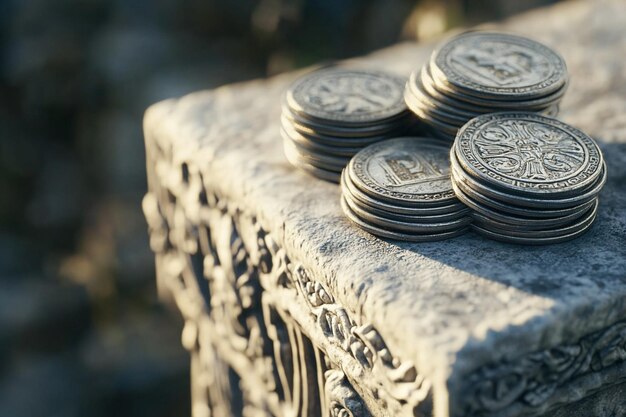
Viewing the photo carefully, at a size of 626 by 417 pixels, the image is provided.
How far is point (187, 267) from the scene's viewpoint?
8.19 feet

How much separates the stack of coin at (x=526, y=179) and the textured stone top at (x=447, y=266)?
0.05 metres

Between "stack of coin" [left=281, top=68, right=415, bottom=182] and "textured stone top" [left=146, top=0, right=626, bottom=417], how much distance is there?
7 centimetres

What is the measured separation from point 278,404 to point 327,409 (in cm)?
33

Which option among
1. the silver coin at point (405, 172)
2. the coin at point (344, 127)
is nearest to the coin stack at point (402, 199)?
the silver coin at point (405, 172)

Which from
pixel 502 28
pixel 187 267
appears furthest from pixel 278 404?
pixel 502 28

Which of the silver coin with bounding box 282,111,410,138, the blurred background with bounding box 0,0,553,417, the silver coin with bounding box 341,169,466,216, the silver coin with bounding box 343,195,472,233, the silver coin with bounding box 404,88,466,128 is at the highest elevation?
the silver coin with bounding box 404,88,466,128

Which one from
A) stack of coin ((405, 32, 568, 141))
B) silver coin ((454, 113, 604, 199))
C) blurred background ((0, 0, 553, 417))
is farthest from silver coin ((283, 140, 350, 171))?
blurred background ((0, 0, 553, 417))

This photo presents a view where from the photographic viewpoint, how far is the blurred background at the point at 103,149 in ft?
13.7

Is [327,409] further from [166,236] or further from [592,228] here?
[166,236]

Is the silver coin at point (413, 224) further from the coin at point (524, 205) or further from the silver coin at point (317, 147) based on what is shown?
the silver coin at point (317, 147)

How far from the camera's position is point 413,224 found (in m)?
1.70

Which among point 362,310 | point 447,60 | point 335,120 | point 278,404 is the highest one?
point 447,60

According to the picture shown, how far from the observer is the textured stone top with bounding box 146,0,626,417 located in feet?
4.70

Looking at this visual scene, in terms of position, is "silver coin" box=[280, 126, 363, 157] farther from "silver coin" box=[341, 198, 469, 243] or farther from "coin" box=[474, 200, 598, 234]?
"coin" box=[474, 200, 598, 234]
